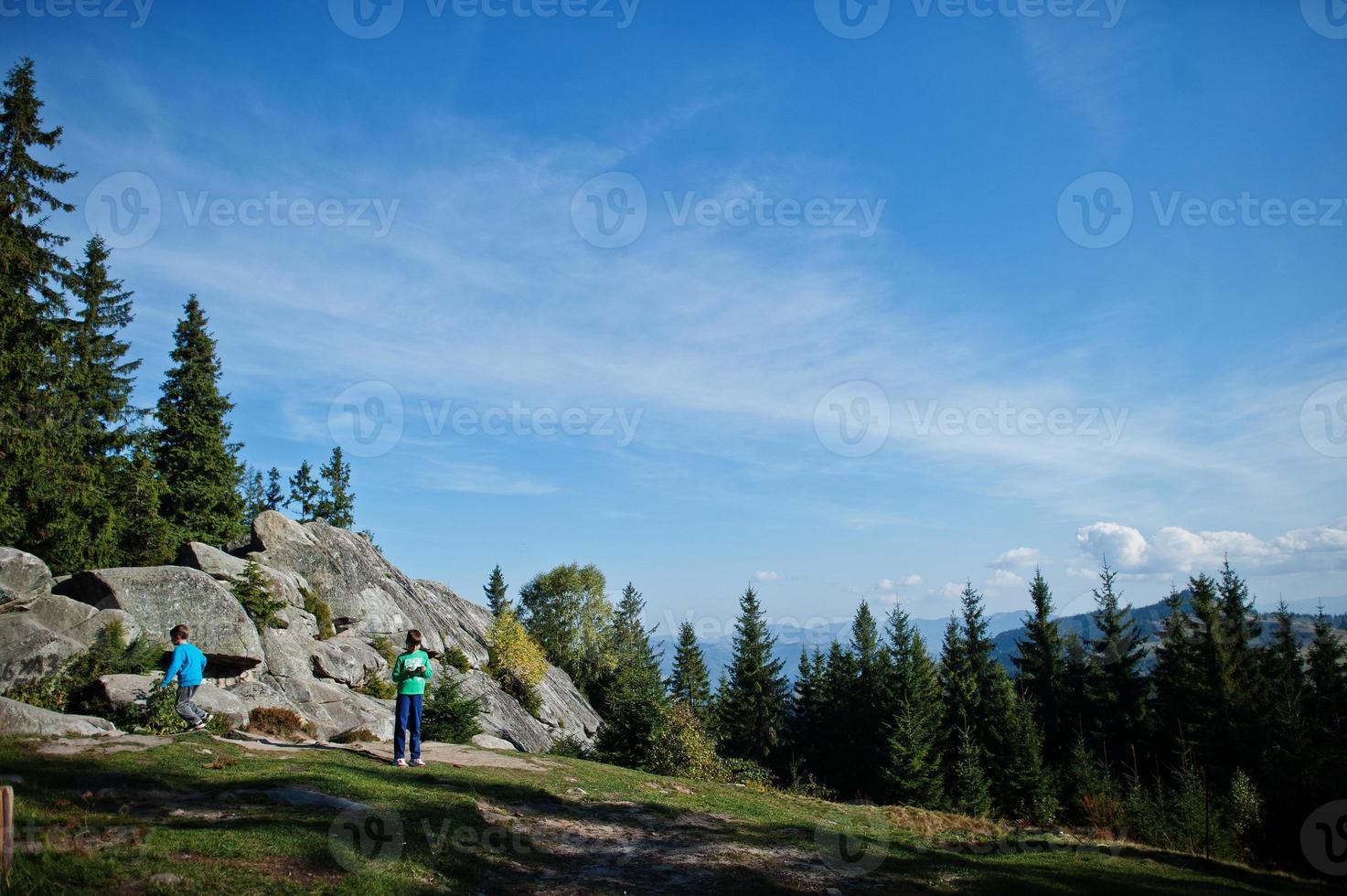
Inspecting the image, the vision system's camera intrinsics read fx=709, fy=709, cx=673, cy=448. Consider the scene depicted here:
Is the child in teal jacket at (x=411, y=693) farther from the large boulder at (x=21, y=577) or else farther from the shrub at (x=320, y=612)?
the shrub at (x=320, y=612)

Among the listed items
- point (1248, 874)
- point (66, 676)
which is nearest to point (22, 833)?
point (66, 676)

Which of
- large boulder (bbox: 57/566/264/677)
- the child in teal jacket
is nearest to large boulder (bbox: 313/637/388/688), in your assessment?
large boulder (bbox: 57/566/264/677)

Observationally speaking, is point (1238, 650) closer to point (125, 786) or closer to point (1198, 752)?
point (1198, 752)

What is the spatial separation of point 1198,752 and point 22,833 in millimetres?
58255

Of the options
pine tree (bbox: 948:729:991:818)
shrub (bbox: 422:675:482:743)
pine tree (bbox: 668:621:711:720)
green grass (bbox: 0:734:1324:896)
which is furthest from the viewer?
pine tree (bbox: 668:621:711:720)

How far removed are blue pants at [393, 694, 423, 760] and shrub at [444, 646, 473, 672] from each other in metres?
30.4

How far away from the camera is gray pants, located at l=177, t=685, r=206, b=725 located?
17719 mm

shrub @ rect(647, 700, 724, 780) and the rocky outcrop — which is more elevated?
the rocky outcrop

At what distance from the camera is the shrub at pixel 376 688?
3378cm

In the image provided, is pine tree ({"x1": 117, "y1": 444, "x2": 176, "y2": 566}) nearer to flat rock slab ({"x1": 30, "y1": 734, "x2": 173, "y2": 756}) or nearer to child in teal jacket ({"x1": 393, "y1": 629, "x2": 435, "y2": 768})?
flat rock slab ({"x1": 30, "y1": 734, "x2": 173, "y2": 756})

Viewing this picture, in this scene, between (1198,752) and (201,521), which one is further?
(1198,752)

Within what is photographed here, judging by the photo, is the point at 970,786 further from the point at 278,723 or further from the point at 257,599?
the point at 257,599

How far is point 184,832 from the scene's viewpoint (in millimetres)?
9273

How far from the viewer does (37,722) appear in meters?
14.8
